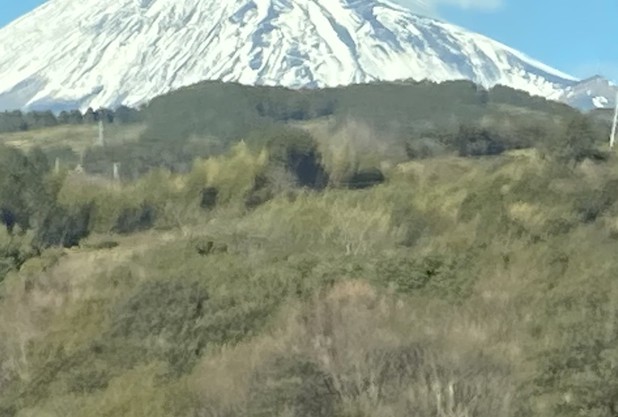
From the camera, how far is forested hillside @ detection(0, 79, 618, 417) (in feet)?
52.3

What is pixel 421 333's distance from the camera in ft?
59.5

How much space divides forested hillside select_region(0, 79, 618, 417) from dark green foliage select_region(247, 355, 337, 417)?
0.11ft

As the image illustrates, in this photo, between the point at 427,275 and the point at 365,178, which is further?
the point at 365,178

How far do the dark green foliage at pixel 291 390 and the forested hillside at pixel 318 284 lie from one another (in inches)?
1.3

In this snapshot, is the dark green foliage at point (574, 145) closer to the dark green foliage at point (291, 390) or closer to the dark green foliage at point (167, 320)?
the dark green foliage at point (167, 320)

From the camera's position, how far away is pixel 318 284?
25938mm

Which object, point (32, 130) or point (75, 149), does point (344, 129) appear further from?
point (32, 130)

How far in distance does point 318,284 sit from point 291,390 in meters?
10.5

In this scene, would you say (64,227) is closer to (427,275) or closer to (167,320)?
(427,275)

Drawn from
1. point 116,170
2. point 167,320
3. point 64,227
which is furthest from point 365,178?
point 167,320

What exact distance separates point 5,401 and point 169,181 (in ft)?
113

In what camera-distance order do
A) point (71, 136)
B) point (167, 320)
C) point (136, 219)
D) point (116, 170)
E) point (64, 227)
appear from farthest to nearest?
point (71, 136), point (116, 170), point (136, 219), point (64, 227), point (167, 320)

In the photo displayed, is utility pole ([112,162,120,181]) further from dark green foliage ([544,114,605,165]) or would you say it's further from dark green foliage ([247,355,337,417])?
dark green foliage ([247,355,337,417])

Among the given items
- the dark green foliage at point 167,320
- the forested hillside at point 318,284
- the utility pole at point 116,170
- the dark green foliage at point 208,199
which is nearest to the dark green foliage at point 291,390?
the forested hillside at point 318,284
